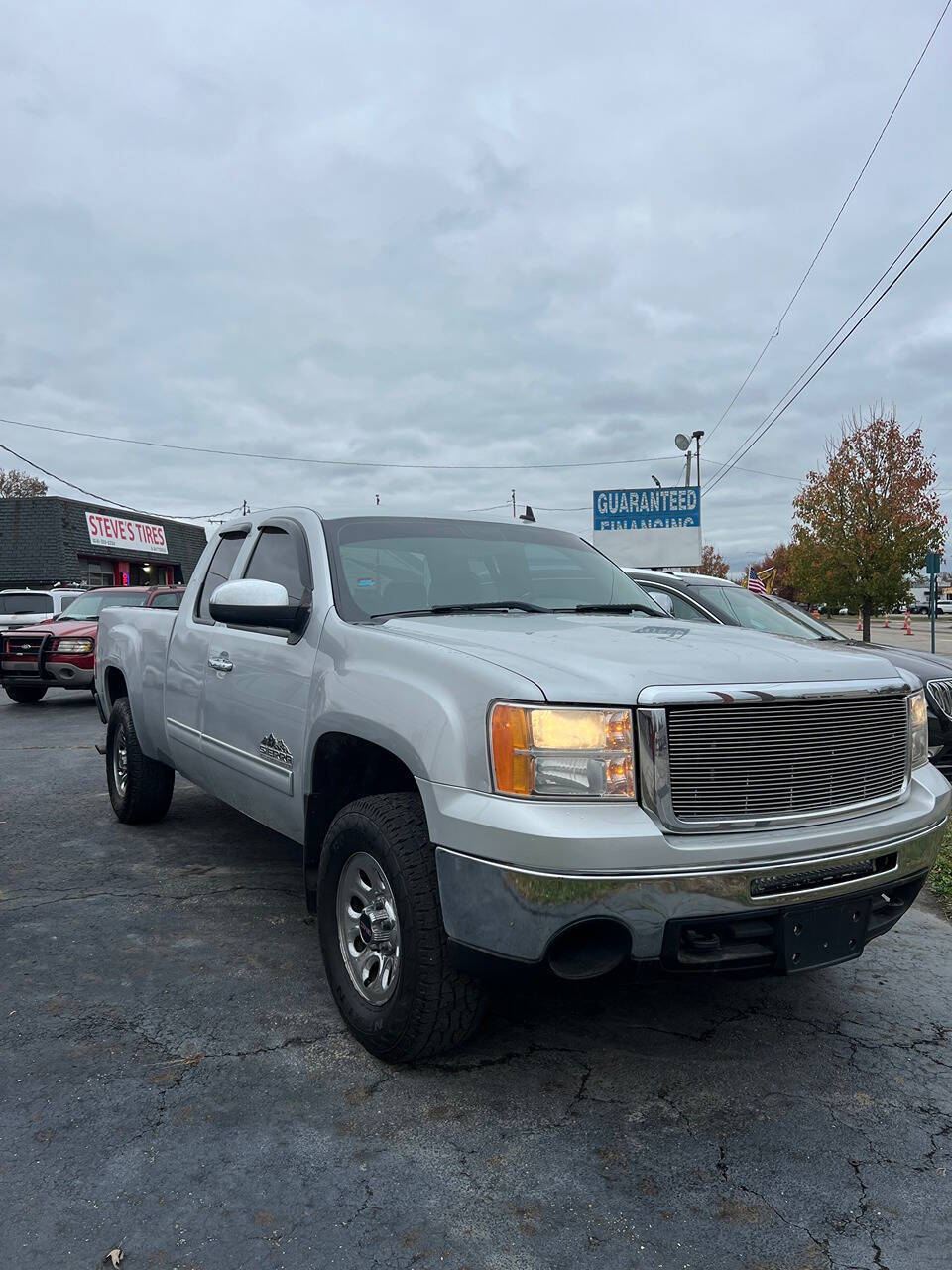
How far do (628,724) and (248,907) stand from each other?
2.73 m

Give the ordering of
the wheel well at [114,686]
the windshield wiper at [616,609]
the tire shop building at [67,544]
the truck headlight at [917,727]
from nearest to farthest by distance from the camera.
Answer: the truck headlight at [917,727]
the windshield wiper at [616,609]
the wheel well at [114,686]
the tire shop building at [67,544]

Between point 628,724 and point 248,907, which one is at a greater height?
point 628,724

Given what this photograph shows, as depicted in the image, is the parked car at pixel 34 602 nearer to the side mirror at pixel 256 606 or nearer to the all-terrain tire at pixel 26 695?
the all-terrain tire at pixel 26 695

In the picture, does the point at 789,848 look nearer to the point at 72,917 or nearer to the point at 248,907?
the point at 248,907

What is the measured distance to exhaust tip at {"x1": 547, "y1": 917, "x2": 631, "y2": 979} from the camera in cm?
263

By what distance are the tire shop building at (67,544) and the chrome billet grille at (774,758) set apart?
36.1 m

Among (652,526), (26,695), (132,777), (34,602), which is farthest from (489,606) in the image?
(652,526)

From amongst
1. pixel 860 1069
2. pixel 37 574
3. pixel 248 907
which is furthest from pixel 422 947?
pixel 37 574

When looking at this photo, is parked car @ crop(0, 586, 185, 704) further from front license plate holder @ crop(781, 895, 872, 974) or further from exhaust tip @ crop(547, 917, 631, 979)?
front license plate holder @ crop(781, 895, 872, 974)

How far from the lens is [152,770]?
6.03 metres

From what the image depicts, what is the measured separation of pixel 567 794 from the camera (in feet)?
8.54

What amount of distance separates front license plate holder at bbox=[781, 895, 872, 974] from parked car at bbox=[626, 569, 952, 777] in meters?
3.91

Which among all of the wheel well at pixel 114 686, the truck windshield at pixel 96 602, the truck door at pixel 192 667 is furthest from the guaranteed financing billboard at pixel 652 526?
the truck door at pixel 192 667

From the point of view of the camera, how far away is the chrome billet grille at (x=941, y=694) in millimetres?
6566
